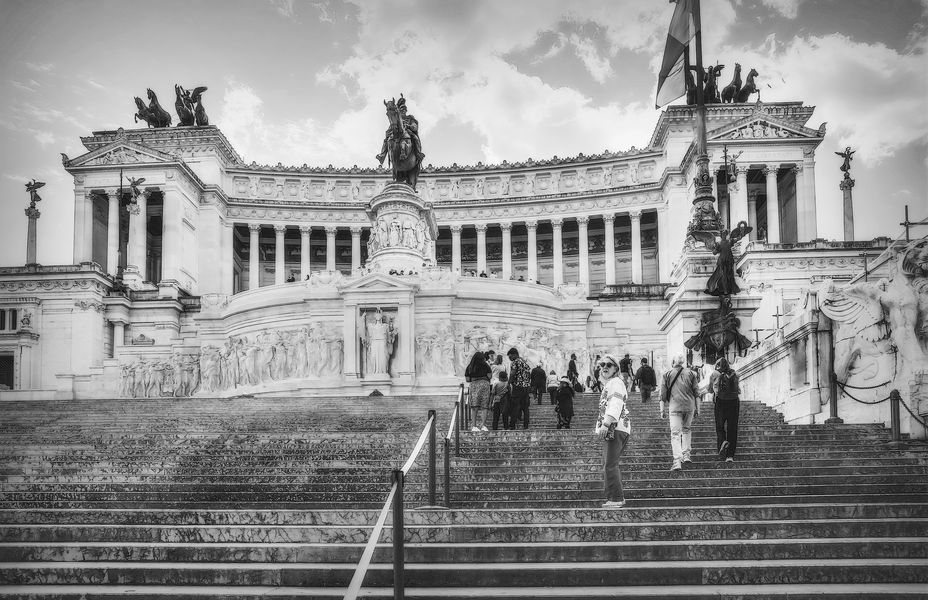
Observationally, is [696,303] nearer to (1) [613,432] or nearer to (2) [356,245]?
(1) [613,432]

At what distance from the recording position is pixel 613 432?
12.6 metres

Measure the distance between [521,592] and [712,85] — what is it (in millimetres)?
71690

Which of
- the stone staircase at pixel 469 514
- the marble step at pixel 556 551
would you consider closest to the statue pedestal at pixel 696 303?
the stone staircase at pixel 469 514

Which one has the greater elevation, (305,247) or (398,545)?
(305,247)

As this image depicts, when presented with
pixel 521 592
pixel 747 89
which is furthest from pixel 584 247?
pixel 521 592

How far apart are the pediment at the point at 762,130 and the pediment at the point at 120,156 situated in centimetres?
4040

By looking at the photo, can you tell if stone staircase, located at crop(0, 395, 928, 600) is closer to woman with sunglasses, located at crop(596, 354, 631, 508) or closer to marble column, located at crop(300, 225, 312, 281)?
woman with sunglasses, located at crop(596, 354, 631, 508)

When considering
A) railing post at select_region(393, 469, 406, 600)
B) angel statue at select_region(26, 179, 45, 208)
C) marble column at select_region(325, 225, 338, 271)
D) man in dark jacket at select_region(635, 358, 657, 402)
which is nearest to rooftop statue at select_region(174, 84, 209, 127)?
marble column at select_region(325, 225, 338, 271)

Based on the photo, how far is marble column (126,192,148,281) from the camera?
2719 inches

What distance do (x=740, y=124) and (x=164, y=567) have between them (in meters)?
65.7

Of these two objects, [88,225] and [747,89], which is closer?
[88,225]

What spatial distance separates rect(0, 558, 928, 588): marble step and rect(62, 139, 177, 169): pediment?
64.7 m

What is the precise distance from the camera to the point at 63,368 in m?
53.4

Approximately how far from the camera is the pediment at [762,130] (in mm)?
68912
